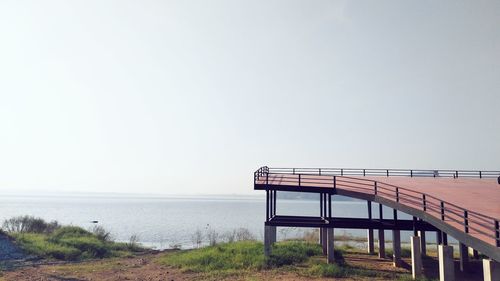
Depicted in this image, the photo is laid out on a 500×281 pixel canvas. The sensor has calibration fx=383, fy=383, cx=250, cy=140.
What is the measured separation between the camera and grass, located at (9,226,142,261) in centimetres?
3013

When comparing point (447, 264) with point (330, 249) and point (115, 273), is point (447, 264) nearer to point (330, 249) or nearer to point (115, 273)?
point (330, 249)

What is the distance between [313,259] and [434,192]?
859 cm

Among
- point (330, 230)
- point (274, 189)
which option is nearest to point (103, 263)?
point (274, 189)

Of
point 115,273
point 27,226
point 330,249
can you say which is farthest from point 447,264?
point 27,226

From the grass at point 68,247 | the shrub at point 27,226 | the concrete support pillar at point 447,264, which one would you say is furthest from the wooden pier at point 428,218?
the shrub at point 27,226

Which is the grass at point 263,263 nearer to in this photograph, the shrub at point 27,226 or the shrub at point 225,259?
the shrub at point 225,259

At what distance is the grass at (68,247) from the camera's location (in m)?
30.1

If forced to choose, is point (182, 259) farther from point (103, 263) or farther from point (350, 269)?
point (350, 269)

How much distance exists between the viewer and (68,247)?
32.1m

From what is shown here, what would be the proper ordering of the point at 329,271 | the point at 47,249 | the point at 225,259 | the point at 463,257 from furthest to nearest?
the point at 47,249
the point at 463,257
the point at 225,259
the point at 329,271

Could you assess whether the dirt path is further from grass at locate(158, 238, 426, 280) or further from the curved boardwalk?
the curved boardwalk

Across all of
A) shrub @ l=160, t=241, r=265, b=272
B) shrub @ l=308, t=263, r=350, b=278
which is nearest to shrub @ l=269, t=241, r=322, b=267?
shrub @ l=160, t=241, r=265, b=272

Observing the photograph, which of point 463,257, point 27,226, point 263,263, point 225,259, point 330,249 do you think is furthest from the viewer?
point 27,226

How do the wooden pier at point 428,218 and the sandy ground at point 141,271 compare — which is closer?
the wooden pier at point 428,218
